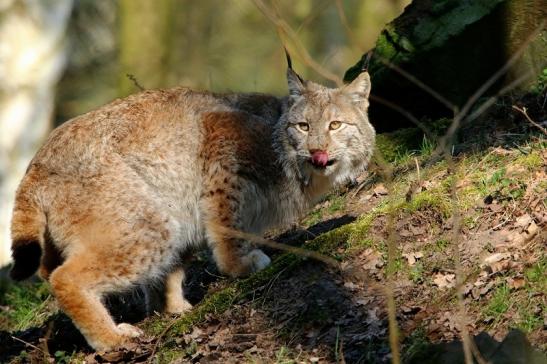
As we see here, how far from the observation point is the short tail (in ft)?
19.7

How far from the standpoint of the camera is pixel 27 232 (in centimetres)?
A: 604

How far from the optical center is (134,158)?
639 centimetres

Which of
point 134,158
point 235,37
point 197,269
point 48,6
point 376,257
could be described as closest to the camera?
point 376,257

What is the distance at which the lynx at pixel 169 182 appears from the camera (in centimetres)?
598

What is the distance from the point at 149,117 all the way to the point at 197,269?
5.82ft

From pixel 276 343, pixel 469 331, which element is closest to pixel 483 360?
pixel 469 331

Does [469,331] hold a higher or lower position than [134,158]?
lower

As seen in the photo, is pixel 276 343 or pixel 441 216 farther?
pixel 441 216

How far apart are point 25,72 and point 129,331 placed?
986 cm

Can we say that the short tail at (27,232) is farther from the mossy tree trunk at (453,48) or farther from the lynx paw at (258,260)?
the mossy tree trunk at (453,48)

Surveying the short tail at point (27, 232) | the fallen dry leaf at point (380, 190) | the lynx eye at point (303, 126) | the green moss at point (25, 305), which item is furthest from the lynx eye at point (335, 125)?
the green moss at point (25, 305)

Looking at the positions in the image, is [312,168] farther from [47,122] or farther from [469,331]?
[47,122]

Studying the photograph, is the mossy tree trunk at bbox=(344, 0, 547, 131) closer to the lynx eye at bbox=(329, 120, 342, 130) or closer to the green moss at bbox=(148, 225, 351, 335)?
the lynx eye at bbox=(329, 120, 342, 130)

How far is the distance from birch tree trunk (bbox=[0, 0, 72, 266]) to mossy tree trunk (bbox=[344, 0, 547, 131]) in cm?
855
